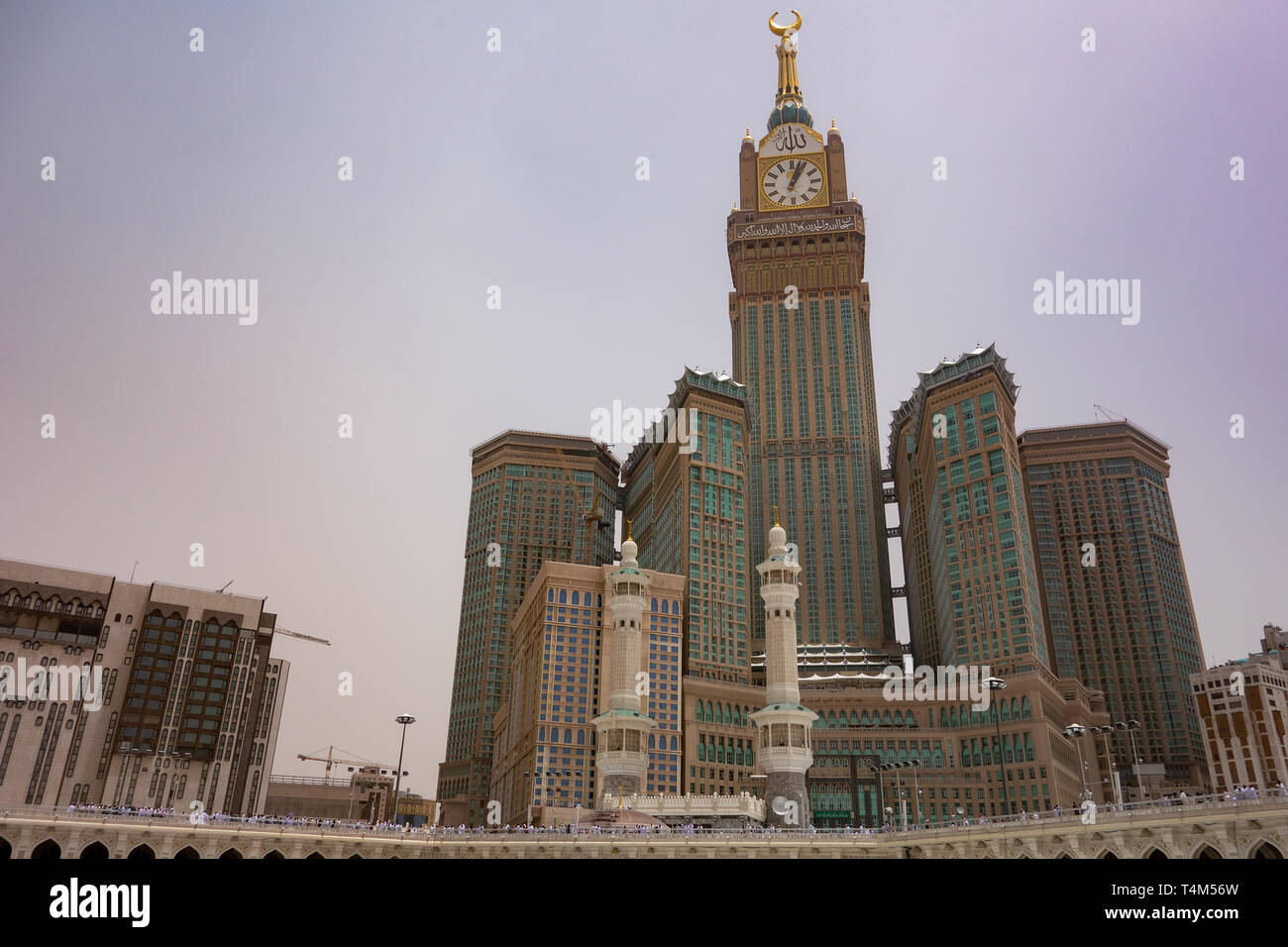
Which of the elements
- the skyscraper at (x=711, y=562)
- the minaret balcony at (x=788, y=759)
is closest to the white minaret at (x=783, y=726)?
the minaret balcony at (x=788, y=759)

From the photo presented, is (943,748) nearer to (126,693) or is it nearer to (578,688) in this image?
(578,688)

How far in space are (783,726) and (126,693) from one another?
353 feet

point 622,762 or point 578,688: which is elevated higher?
point 578,688

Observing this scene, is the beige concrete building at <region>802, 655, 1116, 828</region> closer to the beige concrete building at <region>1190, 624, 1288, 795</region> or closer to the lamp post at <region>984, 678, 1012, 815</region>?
the lamp post at <region>984, 678, 1012, 815</region>

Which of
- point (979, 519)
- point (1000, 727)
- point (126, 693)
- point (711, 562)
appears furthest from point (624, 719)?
point (126, 693)

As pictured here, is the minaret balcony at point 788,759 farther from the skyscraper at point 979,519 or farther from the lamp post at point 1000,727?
the skyscraper at point 979,519

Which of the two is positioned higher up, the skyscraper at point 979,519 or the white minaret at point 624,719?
the skyscraper at point 979,519

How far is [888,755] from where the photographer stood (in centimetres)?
15175

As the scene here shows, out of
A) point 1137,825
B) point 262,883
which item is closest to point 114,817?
point 262,883

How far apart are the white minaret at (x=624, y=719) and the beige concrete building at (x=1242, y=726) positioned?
12347 cm

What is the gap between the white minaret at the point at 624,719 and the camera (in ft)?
343

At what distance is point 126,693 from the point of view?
486ft

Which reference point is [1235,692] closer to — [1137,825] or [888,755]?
[888,755]

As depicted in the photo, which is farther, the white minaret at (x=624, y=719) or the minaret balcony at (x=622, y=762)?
the white minaret at (x=624, y=719)
